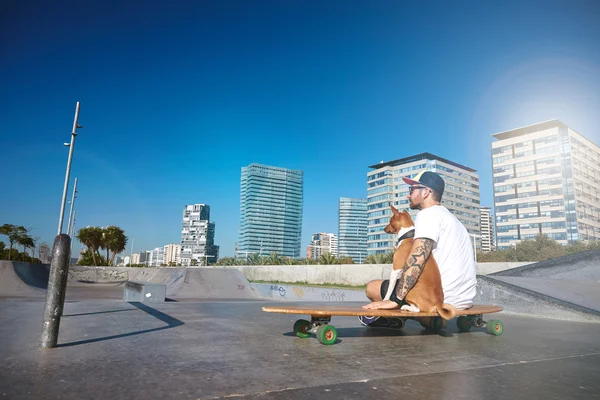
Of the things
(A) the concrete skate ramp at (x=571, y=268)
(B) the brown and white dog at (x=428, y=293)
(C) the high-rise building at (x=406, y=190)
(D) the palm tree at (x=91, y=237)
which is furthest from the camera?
(C) the high-rise building at (x=406, y=190)

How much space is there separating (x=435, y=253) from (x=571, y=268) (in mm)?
9193

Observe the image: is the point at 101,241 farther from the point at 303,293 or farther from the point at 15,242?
the point at 303,293

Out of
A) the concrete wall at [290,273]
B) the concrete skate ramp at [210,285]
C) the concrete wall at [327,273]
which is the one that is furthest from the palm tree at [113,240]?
the concrete skate ramp at [210,285]

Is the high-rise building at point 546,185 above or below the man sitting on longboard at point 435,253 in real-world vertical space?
above

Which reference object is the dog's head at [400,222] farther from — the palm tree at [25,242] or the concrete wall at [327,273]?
the palm tree at [25,242]

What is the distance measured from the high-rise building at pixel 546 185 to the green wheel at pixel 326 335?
11976 centimetres

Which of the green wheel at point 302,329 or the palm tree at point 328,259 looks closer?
the green wheel at point 302,329

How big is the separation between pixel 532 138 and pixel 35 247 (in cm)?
12892

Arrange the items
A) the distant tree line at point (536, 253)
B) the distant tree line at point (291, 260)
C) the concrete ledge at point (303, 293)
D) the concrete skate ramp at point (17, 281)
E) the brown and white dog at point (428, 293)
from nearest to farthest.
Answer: the brown and white dog at point (428, 293)
the concrete skate ramp at point (17, 281)
the concrete ledge at point (303, 293)
the distant tree line at point (536, 253)
the distant tree line at point (291, 260)

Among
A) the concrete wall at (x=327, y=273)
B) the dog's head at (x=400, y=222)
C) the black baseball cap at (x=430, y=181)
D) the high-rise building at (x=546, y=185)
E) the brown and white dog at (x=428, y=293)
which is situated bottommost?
the concrete wall at (x=327, y=273)

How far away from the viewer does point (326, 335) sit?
163 inches

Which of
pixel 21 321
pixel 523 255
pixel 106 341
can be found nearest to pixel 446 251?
pixel 106 341

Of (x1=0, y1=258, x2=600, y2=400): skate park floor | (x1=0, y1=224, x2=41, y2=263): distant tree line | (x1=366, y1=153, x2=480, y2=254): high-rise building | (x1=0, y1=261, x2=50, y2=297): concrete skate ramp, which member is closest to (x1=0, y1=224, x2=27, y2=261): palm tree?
(x1=0, y1=224, x2=41, y2=263): distant tree line

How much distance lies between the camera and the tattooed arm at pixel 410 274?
4.24 meters
